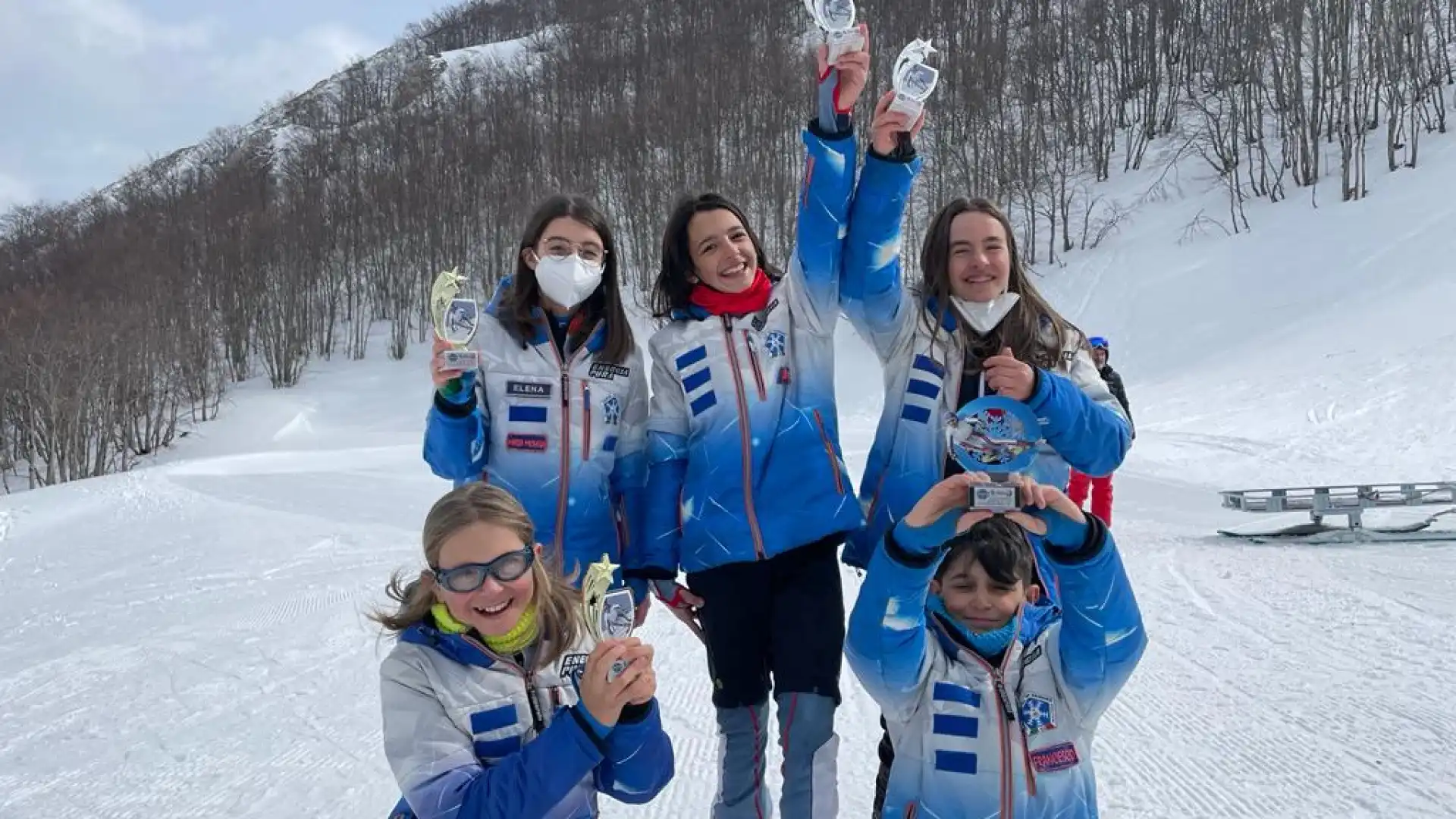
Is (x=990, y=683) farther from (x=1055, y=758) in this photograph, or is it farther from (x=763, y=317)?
(x=763, y=317)

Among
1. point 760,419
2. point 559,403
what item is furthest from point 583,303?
point 760,419

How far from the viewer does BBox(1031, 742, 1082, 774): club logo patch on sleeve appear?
91.3 inches

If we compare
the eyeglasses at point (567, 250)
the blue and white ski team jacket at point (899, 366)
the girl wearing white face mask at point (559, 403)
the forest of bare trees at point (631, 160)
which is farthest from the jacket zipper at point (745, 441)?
the forest of bare trees at point (631, 160)

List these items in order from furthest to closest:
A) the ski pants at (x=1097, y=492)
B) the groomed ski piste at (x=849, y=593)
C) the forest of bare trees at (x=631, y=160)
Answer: the forest of bare trees at (x=631, y=160), the ski pants at (x=1097, y=492), the groomed ski piste at (x=849, y=593)

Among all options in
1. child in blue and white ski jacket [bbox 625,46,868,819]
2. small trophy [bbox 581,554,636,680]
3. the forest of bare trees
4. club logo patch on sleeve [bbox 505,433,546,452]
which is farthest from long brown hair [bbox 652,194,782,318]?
the forest of bare trees

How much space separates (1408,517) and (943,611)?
8812mm

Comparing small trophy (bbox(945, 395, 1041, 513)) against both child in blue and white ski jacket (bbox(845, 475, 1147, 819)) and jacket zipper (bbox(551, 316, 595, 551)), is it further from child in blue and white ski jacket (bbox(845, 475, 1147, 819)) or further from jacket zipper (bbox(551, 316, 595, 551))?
jacket zipper (bbox(551, 316, 595, 551))

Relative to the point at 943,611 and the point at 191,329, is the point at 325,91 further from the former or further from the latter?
the point at 943,611

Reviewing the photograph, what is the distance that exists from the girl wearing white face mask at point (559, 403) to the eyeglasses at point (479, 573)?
2.01 ft

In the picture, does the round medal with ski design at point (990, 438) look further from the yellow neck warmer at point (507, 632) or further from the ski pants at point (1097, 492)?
the ski pants at point (1097, 492)

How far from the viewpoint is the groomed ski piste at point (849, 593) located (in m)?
3.71

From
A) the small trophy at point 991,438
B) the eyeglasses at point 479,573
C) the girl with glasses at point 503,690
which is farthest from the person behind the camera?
the eyeglasses at point 479,573

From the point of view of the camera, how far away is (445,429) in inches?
112

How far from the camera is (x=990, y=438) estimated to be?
2.11 meters
